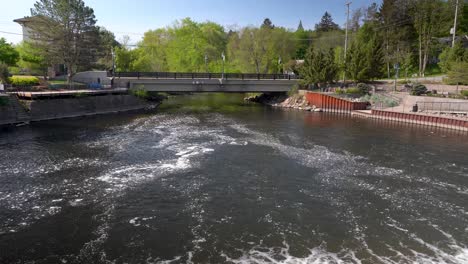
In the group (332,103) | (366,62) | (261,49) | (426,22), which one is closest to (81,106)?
(332,103)

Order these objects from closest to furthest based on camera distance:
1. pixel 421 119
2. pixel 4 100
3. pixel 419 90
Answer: pixel 4 100
pixel 421 119
pixel 419 90

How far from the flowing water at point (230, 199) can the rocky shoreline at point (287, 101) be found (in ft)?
95.7

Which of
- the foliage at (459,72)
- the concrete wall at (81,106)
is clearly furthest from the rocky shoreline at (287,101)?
the concrete wall at (81,106)

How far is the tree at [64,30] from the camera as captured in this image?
62.7 meters

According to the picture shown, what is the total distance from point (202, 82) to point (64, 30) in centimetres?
2493

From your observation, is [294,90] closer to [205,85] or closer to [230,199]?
[205,85]

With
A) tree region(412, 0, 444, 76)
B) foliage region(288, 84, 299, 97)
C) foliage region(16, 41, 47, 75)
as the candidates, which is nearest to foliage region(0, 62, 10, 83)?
foliage region(16, 41, 47, 75)

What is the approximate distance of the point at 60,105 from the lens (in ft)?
172

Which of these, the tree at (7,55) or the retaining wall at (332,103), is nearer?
the retaining wall at (332,103)

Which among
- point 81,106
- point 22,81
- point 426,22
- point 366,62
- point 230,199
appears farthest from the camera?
point 426,22

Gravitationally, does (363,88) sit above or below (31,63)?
below

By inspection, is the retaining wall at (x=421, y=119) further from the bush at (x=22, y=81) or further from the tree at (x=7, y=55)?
the tree at (x=7, y=55)

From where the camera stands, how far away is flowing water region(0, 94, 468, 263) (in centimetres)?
1603

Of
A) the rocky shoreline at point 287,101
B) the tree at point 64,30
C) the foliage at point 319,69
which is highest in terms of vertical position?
the tree at point 64,30
